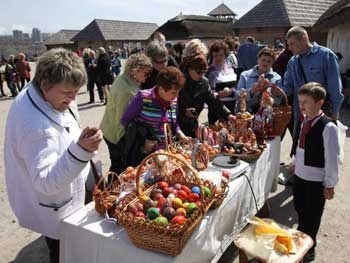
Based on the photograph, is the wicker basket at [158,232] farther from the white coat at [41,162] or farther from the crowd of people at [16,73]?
the crowd of people at [16,73]

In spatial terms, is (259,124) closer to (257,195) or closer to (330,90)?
(257,195)

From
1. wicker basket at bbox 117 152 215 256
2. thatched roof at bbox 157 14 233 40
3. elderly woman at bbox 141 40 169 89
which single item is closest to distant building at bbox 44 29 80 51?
thatched roof at bbox 157 14 233 40

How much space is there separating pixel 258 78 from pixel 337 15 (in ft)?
29.3

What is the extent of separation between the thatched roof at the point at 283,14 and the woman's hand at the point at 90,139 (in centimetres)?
1854

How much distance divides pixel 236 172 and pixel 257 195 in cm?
62

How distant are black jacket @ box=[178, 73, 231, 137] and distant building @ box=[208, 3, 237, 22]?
43.4m

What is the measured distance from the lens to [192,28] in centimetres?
3161

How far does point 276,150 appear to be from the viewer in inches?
140

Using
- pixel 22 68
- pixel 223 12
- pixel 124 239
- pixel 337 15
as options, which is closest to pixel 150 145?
pixel 124 239

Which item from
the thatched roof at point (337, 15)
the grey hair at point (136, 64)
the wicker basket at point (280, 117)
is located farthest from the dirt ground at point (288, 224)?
the thatched roof at point (337, 15)

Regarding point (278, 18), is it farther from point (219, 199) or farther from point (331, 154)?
point (219, 199)

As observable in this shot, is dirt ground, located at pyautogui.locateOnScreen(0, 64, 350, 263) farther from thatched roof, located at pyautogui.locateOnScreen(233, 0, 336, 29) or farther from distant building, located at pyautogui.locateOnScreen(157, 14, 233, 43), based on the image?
distant building, located at pyautogui.locateOnScreen(157, 14, 233, 43)

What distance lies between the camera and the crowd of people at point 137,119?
65.5 inches

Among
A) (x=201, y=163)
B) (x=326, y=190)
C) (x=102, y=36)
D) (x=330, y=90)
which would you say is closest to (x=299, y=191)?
(x=326, y=190)
